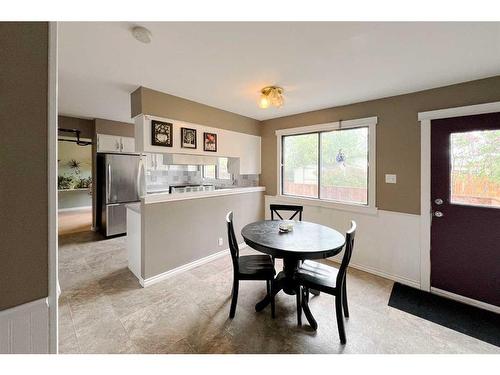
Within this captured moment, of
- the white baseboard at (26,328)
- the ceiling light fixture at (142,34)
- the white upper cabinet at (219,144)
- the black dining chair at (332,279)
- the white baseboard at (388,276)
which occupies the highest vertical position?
the ceiling light fixture at (142,34)

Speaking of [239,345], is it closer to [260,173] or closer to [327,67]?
[327,67]

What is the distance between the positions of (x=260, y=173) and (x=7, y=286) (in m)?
3.65

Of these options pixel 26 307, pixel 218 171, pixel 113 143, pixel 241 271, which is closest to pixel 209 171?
pixel 218 171

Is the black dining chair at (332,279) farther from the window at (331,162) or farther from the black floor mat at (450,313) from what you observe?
the window at (331,162)

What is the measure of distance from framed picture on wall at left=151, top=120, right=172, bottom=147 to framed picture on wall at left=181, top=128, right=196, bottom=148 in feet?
0.59

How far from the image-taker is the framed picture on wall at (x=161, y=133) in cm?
250

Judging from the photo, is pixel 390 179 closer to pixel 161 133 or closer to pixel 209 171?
pixel 161 133

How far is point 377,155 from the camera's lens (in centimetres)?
282

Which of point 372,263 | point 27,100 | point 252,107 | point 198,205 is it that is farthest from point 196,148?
point 372,263

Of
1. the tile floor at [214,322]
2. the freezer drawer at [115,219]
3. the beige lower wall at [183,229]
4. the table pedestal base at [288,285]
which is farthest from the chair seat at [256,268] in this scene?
the freezer drawer at [115,219]

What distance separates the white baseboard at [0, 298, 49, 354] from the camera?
733 mm

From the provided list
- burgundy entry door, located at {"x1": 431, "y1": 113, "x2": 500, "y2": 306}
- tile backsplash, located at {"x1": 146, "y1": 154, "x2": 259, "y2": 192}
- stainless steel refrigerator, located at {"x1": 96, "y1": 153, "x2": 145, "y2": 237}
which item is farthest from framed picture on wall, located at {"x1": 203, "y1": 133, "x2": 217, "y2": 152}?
burgundy entry door, located at {"x1": 431, "y1": 113, "x2": 500, "y2": 306}

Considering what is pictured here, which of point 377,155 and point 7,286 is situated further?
point 377,155

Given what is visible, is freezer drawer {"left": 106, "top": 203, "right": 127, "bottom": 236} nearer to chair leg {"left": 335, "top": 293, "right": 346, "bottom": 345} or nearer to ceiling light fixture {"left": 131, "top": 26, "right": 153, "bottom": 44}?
ceiling light fixture {"left": 131, "top": 26, "right": 153, "bottom": 44}
